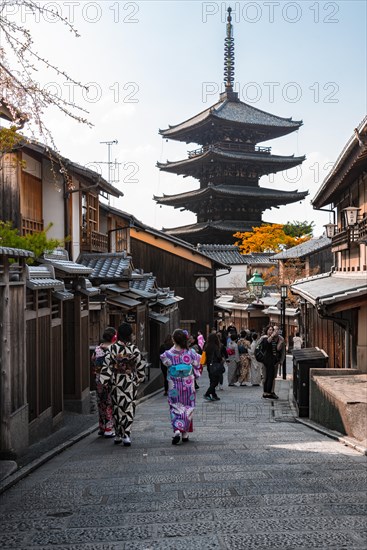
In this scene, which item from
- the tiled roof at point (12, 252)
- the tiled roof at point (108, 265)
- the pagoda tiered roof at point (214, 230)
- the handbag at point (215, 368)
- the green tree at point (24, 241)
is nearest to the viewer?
the tiled roof at point (12, 252)

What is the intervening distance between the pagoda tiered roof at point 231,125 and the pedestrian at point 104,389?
1727 inches

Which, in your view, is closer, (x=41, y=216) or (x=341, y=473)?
(x=341, y=473)

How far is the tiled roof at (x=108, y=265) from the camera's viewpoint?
707 inches

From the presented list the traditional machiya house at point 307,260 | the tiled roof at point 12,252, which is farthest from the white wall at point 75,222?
the traditional machiya house at point 307,260

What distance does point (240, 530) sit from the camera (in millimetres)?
4363

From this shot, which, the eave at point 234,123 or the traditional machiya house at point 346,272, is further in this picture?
Result: the eave at point 234,123

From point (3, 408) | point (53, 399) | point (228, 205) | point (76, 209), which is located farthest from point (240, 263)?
point (3, 408)

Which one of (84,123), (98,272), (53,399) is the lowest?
(53,399)

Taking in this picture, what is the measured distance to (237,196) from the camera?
170 ft

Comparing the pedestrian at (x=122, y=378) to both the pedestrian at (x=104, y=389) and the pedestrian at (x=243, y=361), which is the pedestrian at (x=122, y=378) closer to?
the pedestrian at (x=104, y=389)

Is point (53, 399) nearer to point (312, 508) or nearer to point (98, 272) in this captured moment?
point (312, 508)

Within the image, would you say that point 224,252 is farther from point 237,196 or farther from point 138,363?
point 138,363

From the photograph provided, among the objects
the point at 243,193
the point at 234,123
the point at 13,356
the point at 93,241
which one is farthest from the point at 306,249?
the point at 13,356

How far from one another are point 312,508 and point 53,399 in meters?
5.97
